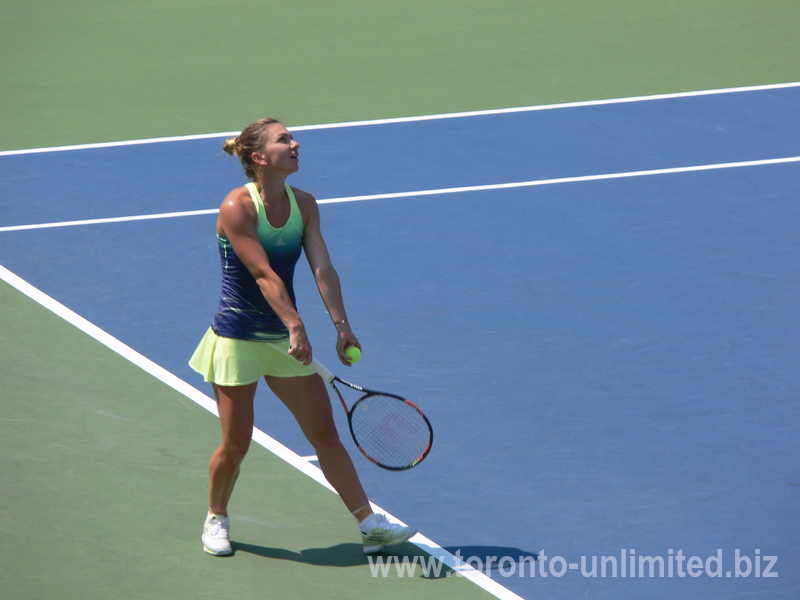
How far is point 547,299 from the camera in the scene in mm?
8078

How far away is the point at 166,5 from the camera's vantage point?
14945 mm

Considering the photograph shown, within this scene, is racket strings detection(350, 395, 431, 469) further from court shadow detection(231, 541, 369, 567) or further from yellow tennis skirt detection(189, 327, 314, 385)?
court shadow detection(231, 541, 369, 567)

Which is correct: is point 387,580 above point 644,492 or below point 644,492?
below

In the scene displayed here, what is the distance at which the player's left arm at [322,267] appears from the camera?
5.28 meters

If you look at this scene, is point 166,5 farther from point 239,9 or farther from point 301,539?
point 301,539

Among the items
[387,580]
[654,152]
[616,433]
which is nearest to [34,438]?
[387,580]

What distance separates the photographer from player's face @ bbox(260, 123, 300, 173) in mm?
5164

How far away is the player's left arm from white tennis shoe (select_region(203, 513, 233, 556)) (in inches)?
37.6

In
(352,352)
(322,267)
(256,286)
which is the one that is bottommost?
(352,352)

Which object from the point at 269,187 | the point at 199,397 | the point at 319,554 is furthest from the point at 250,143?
the point at 199,397

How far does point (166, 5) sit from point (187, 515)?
10.4 metres

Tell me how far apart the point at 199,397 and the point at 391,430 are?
1.94 metres

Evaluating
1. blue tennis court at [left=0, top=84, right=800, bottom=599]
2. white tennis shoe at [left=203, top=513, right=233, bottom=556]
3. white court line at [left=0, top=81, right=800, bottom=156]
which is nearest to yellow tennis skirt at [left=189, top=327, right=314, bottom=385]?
white tennis shoe at [left=203, top=513, right=233, bottom=556]

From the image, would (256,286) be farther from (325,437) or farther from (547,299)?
(547,299)
